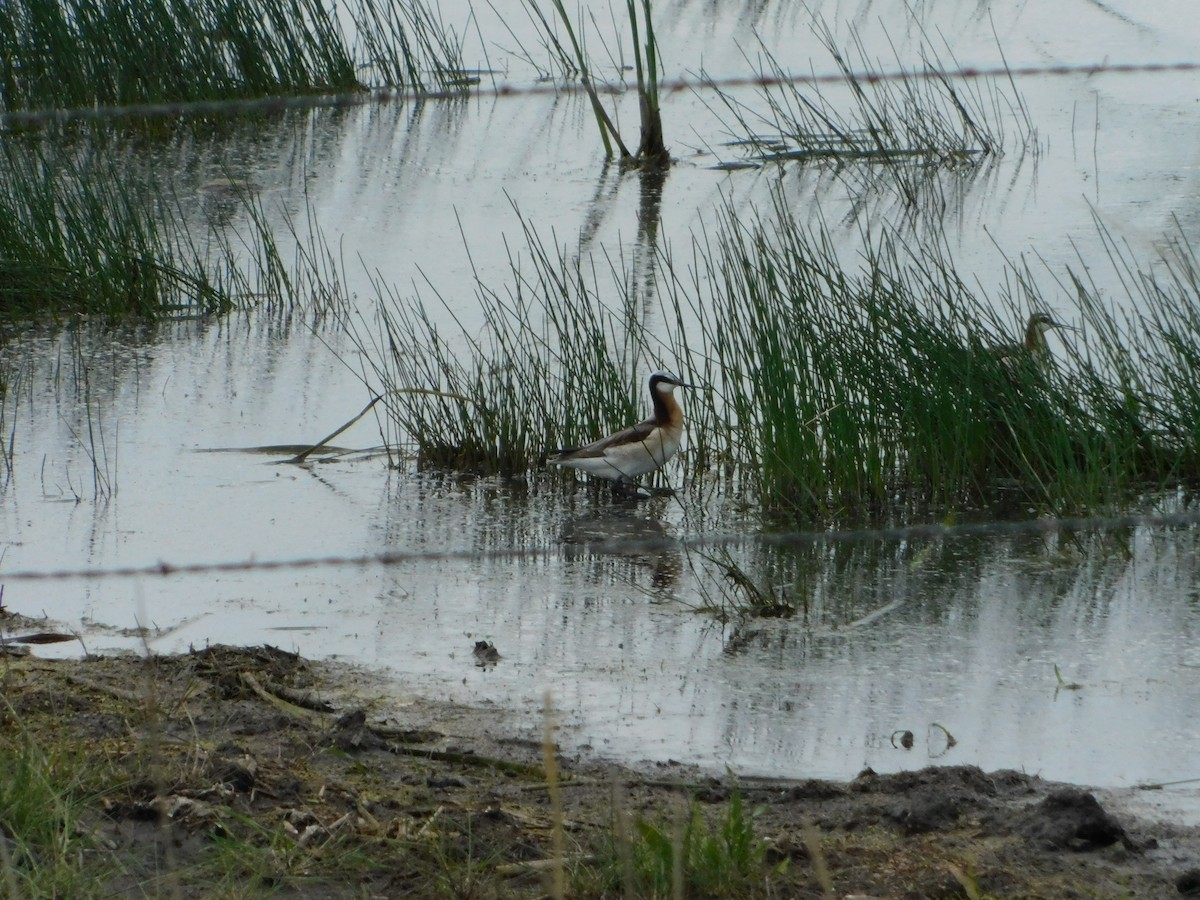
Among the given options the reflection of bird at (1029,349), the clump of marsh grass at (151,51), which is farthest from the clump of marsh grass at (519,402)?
the clump of marsh grass at (151,51)

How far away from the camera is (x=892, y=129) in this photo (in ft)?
32.6

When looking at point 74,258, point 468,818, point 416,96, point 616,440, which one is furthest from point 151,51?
point 468,818

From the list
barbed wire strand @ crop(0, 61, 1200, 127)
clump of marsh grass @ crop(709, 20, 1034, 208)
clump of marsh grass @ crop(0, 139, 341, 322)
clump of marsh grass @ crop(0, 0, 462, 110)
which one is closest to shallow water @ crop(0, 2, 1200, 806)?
clump of marsh grass @ crop(0, 139, 341, 322)

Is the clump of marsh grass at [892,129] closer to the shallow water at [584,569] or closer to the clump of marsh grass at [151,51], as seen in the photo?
the shallow water at [584,569]

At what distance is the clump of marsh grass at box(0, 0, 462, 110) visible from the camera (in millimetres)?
10656

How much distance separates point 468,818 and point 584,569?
7.21 ft

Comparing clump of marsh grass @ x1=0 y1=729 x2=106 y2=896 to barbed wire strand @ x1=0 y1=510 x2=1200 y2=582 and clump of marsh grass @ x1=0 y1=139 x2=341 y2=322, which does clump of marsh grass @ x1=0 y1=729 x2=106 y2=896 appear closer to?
barbed wire strand @ x1=0 y1=510 x2=1200 y2=582

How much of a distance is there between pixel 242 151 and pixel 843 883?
9.21 m

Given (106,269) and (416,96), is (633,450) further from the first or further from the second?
(106,269)

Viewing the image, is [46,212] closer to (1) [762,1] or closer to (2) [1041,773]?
(2) [1041,773]

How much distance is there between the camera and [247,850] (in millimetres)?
2773

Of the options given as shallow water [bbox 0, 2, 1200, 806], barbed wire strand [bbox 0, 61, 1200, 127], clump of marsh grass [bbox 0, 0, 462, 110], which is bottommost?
shallow water [bbox 0, 2, 1200, 806]

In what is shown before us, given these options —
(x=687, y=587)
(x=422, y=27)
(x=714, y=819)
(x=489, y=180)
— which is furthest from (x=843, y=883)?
(x=422, y=27)

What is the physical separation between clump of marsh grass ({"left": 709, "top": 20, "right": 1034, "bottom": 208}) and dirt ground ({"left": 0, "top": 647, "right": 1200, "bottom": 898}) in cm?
638
